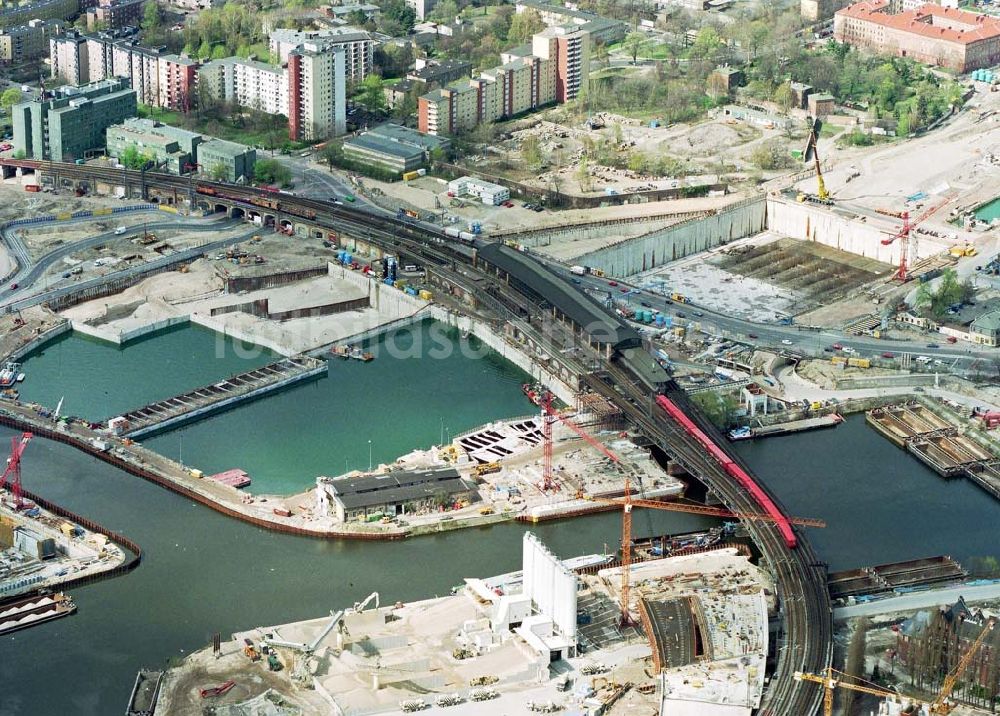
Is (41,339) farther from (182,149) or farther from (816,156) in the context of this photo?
(816,156)

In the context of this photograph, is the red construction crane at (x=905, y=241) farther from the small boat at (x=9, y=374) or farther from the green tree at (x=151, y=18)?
the green tree at (x=151, y=18)

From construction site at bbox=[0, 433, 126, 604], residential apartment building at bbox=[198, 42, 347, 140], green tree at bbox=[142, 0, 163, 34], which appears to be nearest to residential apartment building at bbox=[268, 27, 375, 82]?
residential apartment building at bbox=[198, 42, 347, 140]

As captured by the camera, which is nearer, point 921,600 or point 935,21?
point 921,600

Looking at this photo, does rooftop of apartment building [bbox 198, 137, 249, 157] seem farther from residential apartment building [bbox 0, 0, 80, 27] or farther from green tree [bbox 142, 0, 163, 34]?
residential apartment building [bbox 0, 0, 80, 27]

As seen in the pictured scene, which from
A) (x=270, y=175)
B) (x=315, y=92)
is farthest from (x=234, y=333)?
(x=315, y=92)

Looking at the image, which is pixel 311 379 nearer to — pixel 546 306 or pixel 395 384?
pixel 395 384

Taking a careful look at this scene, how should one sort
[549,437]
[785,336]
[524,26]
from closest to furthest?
1. [549,437]
2. [785,336]
3. [524,26]

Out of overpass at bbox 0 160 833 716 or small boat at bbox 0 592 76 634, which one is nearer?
overpass at bbox 0 160 833 716
